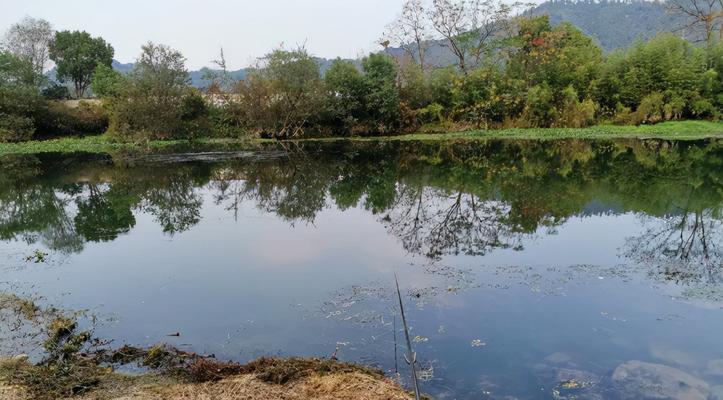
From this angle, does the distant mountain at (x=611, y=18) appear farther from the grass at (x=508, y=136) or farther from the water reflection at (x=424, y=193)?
the water reflection at (x=424, y=193)

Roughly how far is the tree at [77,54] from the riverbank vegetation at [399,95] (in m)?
6.39

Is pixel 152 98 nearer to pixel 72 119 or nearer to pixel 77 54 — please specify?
pixel 72 119

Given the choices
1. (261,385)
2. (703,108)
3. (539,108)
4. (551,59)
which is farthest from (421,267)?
(703,108)

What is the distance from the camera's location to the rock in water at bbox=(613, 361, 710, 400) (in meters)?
4.91

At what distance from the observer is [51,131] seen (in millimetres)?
34062

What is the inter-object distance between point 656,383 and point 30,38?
53.4 metres

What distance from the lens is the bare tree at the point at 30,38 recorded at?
44.3 metres

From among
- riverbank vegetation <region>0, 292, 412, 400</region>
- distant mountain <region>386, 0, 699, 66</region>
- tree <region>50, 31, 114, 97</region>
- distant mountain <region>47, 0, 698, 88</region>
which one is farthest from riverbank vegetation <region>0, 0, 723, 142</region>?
distant mountain <region>386, 0, 699, 66</region>

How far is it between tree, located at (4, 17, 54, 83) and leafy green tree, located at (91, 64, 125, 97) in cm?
1079

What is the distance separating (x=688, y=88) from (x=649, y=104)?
2959mm

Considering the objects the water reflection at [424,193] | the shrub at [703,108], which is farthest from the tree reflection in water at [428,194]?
the shrub at [703,108]

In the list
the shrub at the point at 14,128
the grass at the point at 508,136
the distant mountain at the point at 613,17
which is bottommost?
the grass at the point at 508,136

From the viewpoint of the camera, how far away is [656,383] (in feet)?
16.8

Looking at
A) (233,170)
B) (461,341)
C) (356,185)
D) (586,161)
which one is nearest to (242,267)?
(461,341)
